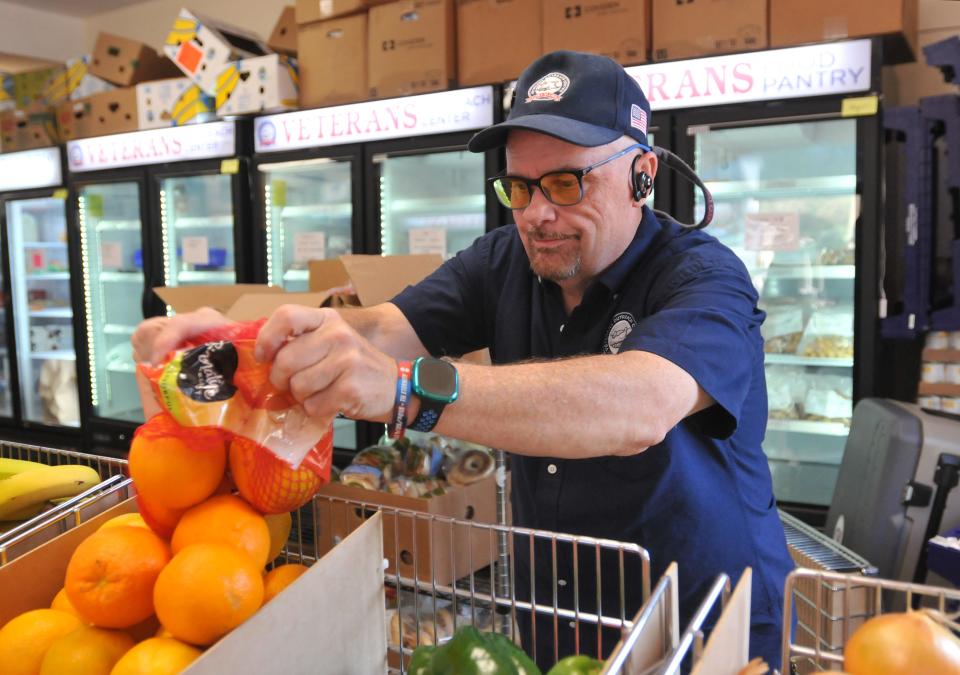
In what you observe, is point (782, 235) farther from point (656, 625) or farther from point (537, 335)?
point (656, 625)

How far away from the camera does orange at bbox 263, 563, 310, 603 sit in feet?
3.01

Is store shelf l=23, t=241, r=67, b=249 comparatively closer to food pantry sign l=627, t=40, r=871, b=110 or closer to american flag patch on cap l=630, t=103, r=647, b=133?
food pantry sign l=627, t=40, r=871, b=110

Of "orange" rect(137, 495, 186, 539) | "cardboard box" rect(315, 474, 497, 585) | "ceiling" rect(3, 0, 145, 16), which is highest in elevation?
"ceiling" rect(3, 0, 145, 16)

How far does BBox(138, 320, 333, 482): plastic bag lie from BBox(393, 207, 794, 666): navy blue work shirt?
19.2 inches

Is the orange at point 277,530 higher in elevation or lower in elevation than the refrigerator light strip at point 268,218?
lower

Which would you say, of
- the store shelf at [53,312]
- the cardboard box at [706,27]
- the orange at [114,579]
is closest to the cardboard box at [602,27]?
the cardboard box at [706,27]

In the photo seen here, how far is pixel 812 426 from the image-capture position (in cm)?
327

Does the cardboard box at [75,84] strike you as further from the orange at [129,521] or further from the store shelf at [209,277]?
the orange at [129,521]

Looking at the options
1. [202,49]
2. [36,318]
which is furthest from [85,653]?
[36,318]

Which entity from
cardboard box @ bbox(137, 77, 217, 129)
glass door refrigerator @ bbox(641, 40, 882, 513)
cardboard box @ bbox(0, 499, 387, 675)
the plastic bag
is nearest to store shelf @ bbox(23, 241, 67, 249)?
cardboard box @ bbox(137, 77, 217, 129)

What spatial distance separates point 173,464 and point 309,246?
3491 millimetres

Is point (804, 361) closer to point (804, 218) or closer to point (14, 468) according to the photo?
point (804, 218)

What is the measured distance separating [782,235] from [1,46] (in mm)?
5651

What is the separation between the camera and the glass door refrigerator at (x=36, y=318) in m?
5.51
